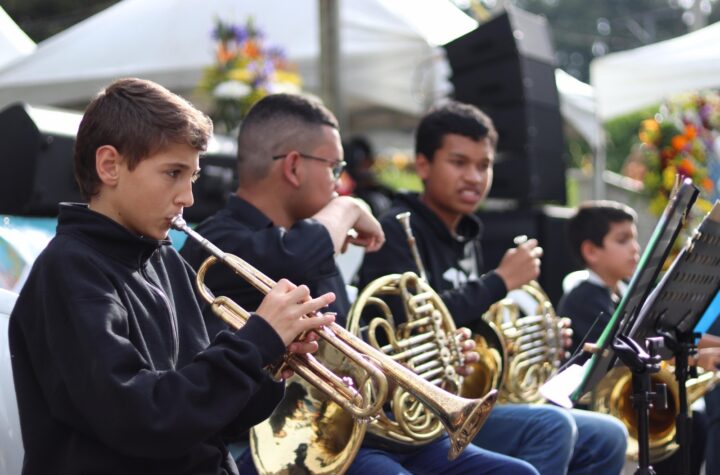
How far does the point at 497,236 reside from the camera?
6.42m

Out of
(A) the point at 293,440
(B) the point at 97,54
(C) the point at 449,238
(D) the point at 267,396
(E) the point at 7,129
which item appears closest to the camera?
(D) the point at 267,396

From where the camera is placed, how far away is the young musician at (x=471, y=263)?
3348 millimetres

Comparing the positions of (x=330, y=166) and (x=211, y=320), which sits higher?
(x=330, y=166)

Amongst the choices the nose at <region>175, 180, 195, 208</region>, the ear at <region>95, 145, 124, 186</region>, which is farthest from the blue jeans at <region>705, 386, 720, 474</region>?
the ear at <region>95, 145, 124, 186</region>

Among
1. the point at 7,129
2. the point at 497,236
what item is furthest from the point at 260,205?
the point at 497,236

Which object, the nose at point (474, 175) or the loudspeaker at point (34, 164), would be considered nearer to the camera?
the nose at point (474, 175)

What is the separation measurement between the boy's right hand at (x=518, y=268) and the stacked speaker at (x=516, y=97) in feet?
11.0

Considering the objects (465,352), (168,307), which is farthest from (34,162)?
(168,307)

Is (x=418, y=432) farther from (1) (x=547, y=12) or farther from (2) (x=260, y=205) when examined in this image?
(1) (x=547, y=12)

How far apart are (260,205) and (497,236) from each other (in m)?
3.42

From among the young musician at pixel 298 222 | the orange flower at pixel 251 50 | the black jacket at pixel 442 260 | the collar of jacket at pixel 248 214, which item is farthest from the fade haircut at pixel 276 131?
the orange flower at pixel 251 50

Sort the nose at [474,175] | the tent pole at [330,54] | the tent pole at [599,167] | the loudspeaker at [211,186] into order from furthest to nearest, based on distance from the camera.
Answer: the tent pole at [599,167], the tent pole at [330,54], the loudspeaker at [211,186], the nose at [474,175]

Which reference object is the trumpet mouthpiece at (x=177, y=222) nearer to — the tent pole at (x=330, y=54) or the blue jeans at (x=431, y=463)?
the blue jeans at (x=431, y=463)

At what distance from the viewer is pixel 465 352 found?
318 centimetres
